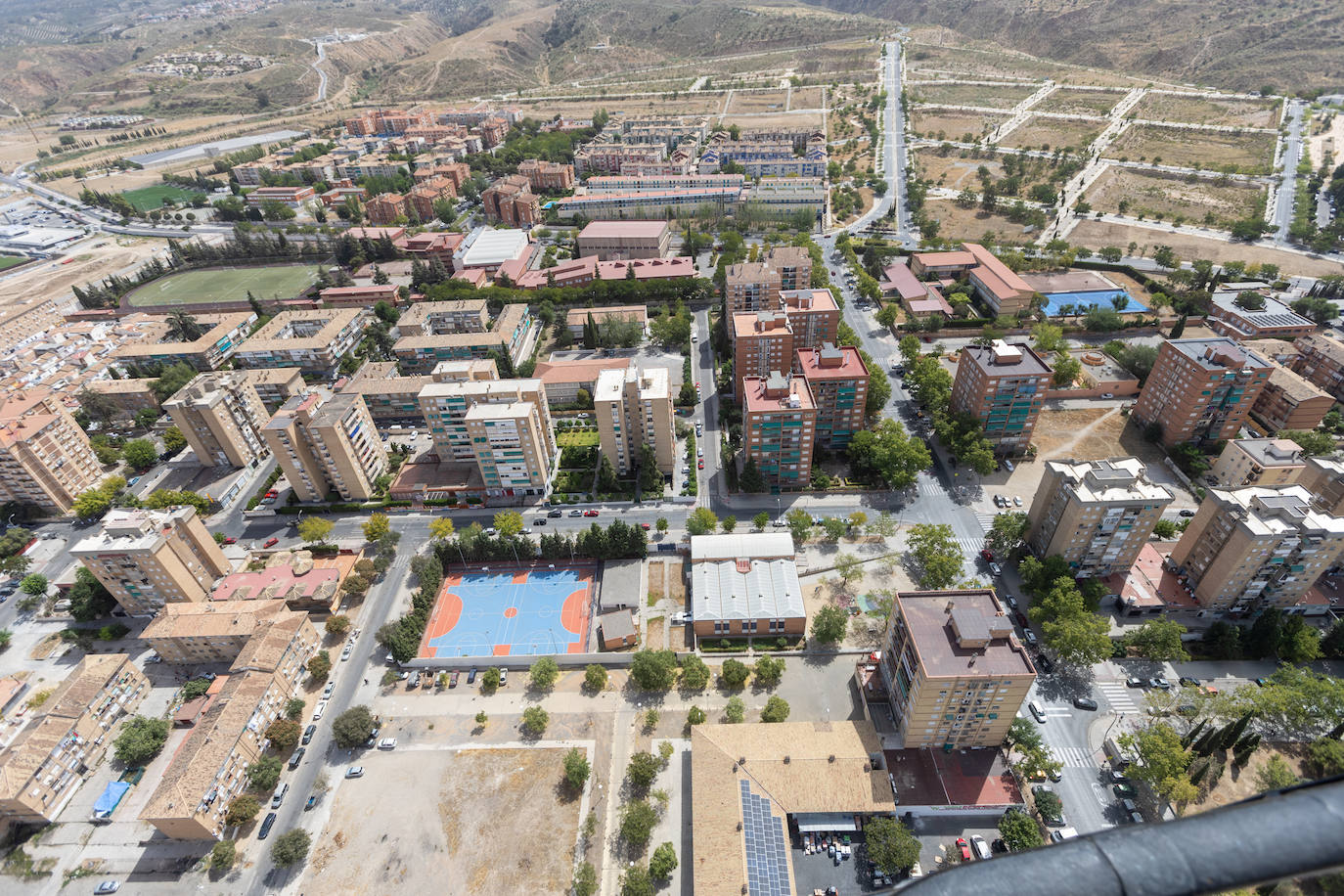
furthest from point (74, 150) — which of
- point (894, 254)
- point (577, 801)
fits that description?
point (577, 801)

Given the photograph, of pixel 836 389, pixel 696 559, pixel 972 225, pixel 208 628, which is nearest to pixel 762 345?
pixel 836 389

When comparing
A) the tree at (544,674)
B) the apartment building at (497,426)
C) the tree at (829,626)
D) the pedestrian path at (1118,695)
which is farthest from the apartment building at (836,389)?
the tree at (544,674)

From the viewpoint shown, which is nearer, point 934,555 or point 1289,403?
point 934,555

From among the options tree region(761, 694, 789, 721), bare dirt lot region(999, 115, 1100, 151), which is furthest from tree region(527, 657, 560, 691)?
bare dirt lot region(999, 115, 1100, 151)

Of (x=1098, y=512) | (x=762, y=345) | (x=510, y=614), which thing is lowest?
(x=510, y=614)

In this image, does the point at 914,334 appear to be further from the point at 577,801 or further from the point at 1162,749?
the point at 577,801

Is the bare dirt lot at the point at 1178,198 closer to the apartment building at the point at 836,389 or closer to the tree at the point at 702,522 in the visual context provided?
the apartment building at the point at 836,389

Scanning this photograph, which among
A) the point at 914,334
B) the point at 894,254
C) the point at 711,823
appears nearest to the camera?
the point at 711,823

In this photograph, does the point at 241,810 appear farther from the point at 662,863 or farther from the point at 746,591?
the point at 746,591
